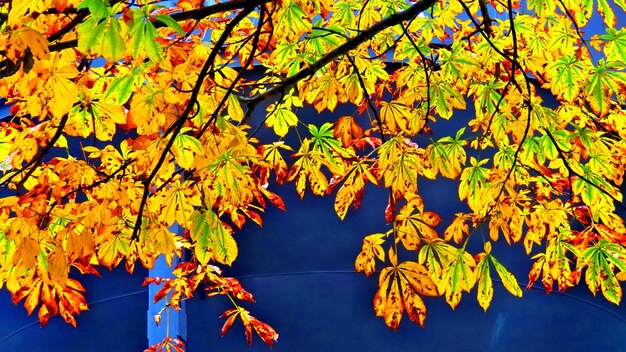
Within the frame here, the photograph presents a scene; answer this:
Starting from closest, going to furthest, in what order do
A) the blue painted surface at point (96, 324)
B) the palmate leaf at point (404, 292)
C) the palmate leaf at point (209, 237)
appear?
the palmate leaf at point (209, 237), the palmate leaf at point (404, 292), the blue painted surface at point (96, 324)

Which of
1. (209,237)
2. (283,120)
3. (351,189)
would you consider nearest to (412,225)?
(351,189)

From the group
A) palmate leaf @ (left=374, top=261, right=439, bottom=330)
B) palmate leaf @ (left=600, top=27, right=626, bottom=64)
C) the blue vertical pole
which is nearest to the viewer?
palmate leaf @ (left=374, top=261, right=439, bottom=330)

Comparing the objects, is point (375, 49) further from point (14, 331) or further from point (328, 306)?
point (14, 331)

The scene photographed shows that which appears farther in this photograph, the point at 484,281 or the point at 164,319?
the point at 164,319

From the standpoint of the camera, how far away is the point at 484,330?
5.72m

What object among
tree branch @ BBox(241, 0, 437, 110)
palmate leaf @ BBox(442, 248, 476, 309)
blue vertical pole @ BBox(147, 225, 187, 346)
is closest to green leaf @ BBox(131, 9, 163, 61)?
tree branch @ BBox(241, 0, 437, 110)

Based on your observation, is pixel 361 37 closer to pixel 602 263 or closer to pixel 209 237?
pixel 209 237

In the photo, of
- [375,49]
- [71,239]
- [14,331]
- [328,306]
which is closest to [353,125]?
[375,49]

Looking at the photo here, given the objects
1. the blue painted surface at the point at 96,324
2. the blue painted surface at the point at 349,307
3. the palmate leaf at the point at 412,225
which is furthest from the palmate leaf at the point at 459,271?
the blue painted surface at the point at 96,324

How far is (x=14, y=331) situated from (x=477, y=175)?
4336 mm

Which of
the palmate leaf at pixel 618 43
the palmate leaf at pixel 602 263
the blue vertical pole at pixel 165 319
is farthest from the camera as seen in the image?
the blue vertical pole at pixel 165 319

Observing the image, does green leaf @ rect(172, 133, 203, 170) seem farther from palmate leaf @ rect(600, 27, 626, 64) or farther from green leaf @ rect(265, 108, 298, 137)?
palmate leaf @ rect(600, 27, 626, 64)

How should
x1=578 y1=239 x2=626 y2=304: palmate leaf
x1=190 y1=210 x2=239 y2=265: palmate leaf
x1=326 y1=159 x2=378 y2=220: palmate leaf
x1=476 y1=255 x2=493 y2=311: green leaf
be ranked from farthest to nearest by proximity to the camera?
1. x1=326 y1=159 x2=378 y2=220: palmate leaf
2. x1=578 y1=239 x2=626 y2=304: palmate leaf
3. x1=476 y1=255 x2=493 y2=311: green leaf
4. x1=190 y1=210 x2=239 y2=265: palmate leaf

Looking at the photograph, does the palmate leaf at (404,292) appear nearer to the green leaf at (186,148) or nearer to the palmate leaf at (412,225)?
the palmate leaf at (412,225)
